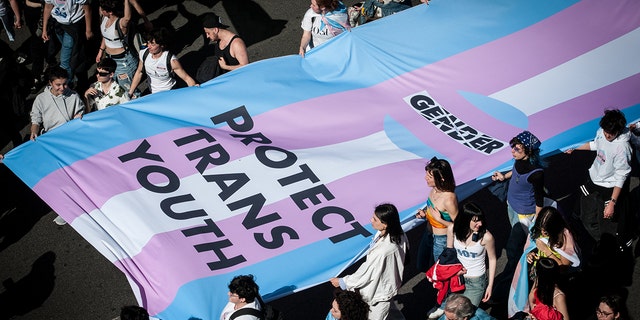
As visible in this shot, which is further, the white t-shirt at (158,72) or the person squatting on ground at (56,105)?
the white t-shirt at (158,72)

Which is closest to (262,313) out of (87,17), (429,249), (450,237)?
(450,237)

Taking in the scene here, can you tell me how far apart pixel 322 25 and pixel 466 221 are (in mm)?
3551

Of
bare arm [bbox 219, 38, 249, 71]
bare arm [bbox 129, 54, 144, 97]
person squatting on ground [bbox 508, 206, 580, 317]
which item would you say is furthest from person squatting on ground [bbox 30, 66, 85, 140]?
person squatting on ground [bbox 508, 206, 580, 317]

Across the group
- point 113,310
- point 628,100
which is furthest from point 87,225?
point 628,100

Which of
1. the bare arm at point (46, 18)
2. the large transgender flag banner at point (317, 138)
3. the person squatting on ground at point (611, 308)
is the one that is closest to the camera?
the person squatting on ground at point (611, 308)

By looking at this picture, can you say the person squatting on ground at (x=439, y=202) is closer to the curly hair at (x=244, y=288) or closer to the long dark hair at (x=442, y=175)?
the long dark hair at (x=442, y=175)

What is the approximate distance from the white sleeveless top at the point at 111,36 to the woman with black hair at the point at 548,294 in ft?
19.2

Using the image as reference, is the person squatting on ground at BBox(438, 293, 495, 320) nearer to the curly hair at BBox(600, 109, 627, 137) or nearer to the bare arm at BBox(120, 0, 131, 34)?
the curly hair at BBox(600, 109, 627, 137)

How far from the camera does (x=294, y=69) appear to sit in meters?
8.98

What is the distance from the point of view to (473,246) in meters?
7.16

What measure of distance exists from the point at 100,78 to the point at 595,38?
5354 millimetres

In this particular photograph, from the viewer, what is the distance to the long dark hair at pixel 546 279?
6.77 meters

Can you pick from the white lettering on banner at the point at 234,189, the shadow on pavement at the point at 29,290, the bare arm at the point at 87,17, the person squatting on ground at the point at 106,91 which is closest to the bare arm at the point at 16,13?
the bare arm at the point at 87,17

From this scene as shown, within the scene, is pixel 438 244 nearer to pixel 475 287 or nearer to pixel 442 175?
pixel 475 287
